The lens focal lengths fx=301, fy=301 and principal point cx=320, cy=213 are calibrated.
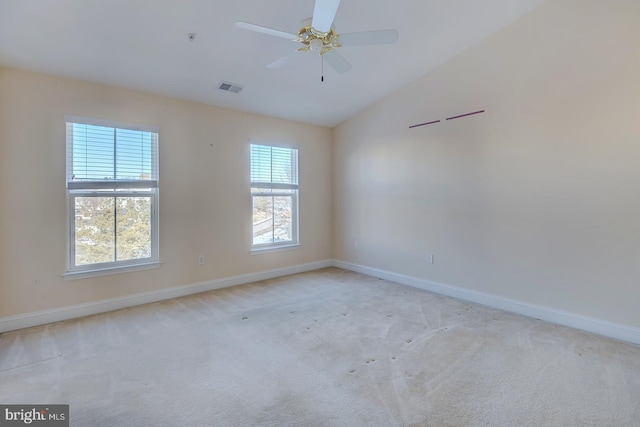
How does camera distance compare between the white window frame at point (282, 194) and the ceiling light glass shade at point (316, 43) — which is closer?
the ceiling light glass shade at point (316, 43)

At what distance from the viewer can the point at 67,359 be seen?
7.98 feet

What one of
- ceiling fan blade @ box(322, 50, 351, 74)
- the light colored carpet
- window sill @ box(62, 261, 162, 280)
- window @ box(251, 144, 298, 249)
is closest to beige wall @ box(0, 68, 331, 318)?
window sill @ box(62, 261, 162, 280)

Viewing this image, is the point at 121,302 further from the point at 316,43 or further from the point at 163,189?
the point at 316,43

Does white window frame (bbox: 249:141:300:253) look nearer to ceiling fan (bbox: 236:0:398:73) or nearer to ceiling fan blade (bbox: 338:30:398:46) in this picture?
ceiling fan (bbox: 236:0:398:73)

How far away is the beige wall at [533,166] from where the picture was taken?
2754 millimetres

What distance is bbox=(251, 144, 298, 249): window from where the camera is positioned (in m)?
4.76

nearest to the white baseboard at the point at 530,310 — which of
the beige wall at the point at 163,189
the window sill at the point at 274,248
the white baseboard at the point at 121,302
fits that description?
the window sill at the point at 274,248

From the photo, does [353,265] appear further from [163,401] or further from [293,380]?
[163,401]

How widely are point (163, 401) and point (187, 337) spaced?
36.7 inches

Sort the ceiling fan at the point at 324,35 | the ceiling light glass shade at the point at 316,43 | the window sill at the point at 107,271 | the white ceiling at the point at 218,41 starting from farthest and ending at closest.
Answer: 1. the window sill at the point at 107,271
2. the white ceiling at the point at 218,41
3. the ceiling light glass shade at the point at 316,43
4. the ceiling fan at the point at 324,35

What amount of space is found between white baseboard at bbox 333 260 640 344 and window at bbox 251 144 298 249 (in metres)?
1.82

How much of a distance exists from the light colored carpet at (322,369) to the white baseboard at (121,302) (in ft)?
0.42

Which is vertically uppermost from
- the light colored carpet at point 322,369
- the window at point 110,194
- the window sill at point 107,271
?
the window at point 110,194

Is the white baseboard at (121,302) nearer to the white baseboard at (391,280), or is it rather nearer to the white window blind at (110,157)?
the white baseboard at (391,280)
